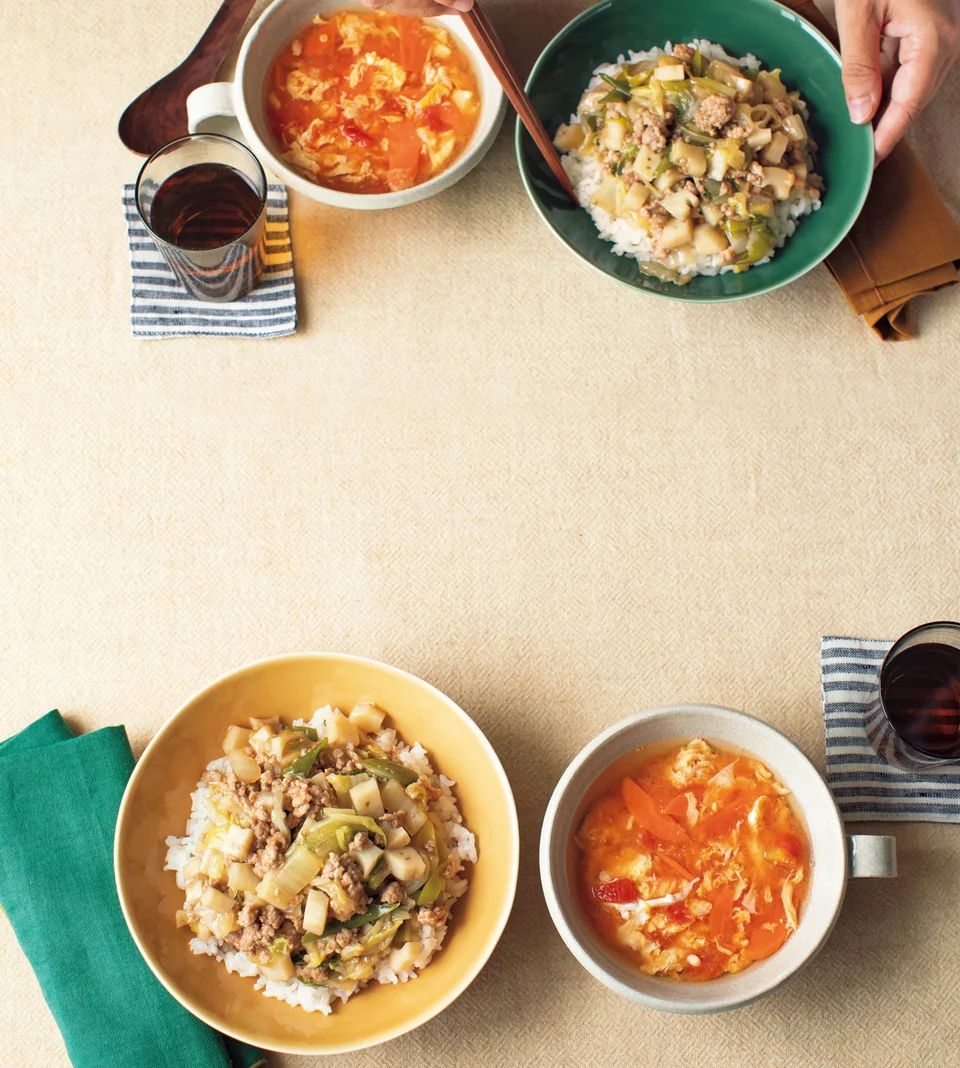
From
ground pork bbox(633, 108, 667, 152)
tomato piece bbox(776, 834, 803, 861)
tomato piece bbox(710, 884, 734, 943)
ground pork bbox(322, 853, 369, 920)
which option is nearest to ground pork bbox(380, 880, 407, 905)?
ground pork bbox(322, 853, 369, 920)

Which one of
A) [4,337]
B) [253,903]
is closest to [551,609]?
[253,903]

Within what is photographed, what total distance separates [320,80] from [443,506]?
908mm

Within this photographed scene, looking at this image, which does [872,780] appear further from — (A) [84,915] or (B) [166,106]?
(B) [166,106]

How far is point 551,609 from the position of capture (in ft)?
6.66

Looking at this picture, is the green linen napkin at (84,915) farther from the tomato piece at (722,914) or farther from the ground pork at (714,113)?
the ground pork at (714,113)

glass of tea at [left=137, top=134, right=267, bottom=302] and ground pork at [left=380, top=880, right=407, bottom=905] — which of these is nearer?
ground pork at [left=380, top=880, right=407, bottom=905]

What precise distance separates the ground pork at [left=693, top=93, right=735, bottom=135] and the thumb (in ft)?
A: 0.80

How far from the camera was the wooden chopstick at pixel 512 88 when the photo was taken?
1.82m

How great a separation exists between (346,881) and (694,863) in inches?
23.7

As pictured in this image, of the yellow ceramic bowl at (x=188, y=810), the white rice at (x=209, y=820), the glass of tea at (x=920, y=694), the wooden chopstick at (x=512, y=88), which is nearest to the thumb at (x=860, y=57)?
the wooden chopstick at (x=512, y=88)

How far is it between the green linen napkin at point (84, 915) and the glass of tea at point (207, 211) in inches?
35.5

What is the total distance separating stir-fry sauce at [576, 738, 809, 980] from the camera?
5.70 ft

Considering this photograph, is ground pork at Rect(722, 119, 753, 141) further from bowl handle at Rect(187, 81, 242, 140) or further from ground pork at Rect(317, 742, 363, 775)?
ground pork at Rect(317, 742, 363, 775)

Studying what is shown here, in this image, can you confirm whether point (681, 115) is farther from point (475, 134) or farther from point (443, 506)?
point (443, 506)
